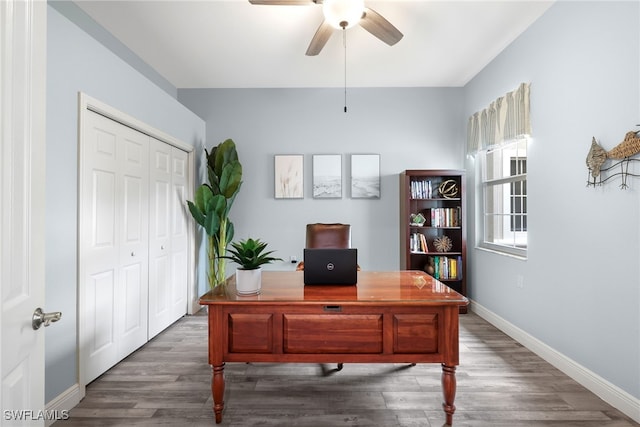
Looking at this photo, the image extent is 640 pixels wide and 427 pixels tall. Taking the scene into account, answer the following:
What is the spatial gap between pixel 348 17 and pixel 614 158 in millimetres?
2073

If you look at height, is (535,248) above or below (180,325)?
above

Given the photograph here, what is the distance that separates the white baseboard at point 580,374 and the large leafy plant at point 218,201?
10.7ft

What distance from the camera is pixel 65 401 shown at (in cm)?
212

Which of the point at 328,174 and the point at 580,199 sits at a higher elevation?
the point at 328,174

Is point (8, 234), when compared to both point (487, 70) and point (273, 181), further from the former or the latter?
point (487, 70)

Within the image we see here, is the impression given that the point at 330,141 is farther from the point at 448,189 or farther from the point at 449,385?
the point at 449,385

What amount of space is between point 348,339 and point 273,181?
10.0ft

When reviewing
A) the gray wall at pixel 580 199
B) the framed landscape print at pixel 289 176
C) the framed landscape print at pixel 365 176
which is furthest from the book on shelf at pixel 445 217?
the framed landscape print at pixel 289 176

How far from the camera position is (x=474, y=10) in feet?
9.17

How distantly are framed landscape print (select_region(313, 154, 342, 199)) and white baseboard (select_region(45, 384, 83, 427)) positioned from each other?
3232 millimetres

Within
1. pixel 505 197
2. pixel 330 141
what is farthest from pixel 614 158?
pixel 330 141

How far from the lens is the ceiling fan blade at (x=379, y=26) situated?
7.73ft

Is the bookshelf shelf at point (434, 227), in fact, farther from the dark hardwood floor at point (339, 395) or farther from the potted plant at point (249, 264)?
the potted plant at point (249, 264)

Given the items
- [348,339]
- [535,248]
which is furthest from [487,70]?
[348,339]
